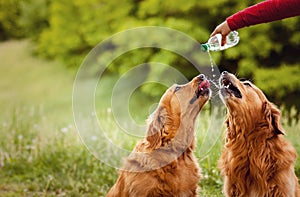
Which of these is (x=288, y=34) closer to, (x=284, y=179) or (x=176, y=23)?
(x=176, y=23)

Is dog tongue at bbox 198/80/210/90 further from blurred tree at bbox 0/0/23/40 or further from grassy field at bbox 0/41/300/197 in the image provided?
blurred tree at bbox 0/0/23/40

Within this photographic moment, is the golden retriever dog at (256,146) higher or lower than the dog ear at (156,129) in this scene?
lower

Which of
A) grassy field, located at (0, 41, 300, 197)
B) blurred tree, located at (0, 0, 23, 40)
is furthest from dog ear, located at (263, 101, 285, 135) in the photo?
blurred tree, located at (0, 0, 23, 40)

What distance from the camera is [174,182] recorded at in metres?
3.70

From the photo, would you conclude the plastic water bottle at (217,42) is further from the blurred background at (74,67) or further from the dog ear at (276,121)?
the blurred background at (74,67)

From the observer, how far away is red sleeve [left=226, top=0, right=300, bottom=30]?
3.21 metres

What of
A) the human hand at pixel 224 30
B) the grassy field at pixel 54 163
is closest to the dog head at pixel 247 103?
the human hand at pixel 224 30

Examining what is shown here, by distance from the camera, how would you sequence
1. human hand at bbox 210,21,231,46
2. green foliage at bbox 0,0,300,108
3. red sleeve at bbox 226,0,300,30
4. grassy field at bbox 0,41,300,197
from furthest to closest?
1. green foliage at bbox 0,0,300,108
2. grassy field at bbox 0,41,300,197
3. human hand at bbox 210,21,231,46
4. red sleeve at bbox 226,0,300,30

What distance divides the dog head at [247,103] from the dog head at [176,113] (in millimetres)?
140

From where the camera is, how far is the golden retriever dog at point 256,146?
12.1 feet

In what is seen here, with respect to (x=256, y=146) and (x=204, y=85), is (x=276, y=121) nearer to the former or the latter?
(x=256, y=146)

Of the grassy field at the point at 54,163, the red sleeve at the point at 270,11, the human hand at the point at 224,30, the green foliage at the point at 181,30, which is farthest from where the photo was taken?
the green foliage at the point at 181,30

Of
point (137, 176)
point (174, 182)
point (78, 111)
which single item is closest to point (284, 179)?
point (174, 182)

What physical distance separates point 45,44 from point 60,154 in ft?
21.8
